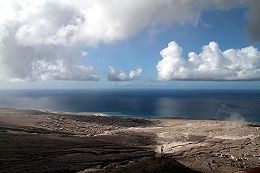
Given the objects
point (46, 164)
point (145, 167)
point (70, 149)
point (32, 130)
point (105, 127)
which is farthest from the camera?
point (105, 127)

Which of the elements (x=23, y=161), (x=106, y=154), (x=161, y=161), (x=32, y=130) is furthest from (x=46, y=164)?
(x=32, y=130)

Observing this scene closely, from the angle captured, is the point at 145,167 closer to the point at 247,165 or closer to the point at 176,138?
the point at 247,165

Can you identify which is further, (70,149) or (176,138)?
(176,138)

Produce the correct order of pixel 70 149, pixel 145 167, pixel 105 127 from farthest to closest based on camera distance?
1. pixel 105 127
2. pixel 70 149
3. pixel 145 167

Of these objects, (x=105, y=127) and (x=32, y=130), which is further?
(x=105, y=127)

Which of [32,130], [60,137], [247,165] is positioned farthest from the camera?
[32,130]

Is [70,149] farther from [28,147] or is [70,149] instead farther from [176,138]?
[176,138]

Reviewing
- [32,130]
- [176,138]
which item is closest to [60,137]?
[32,130]

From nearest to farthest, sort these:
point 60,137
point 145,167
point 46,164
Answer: point 145,167 → point 46,164 → point 60,137

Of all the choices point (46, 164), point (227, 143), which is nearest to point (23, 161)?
point (46, 164)
